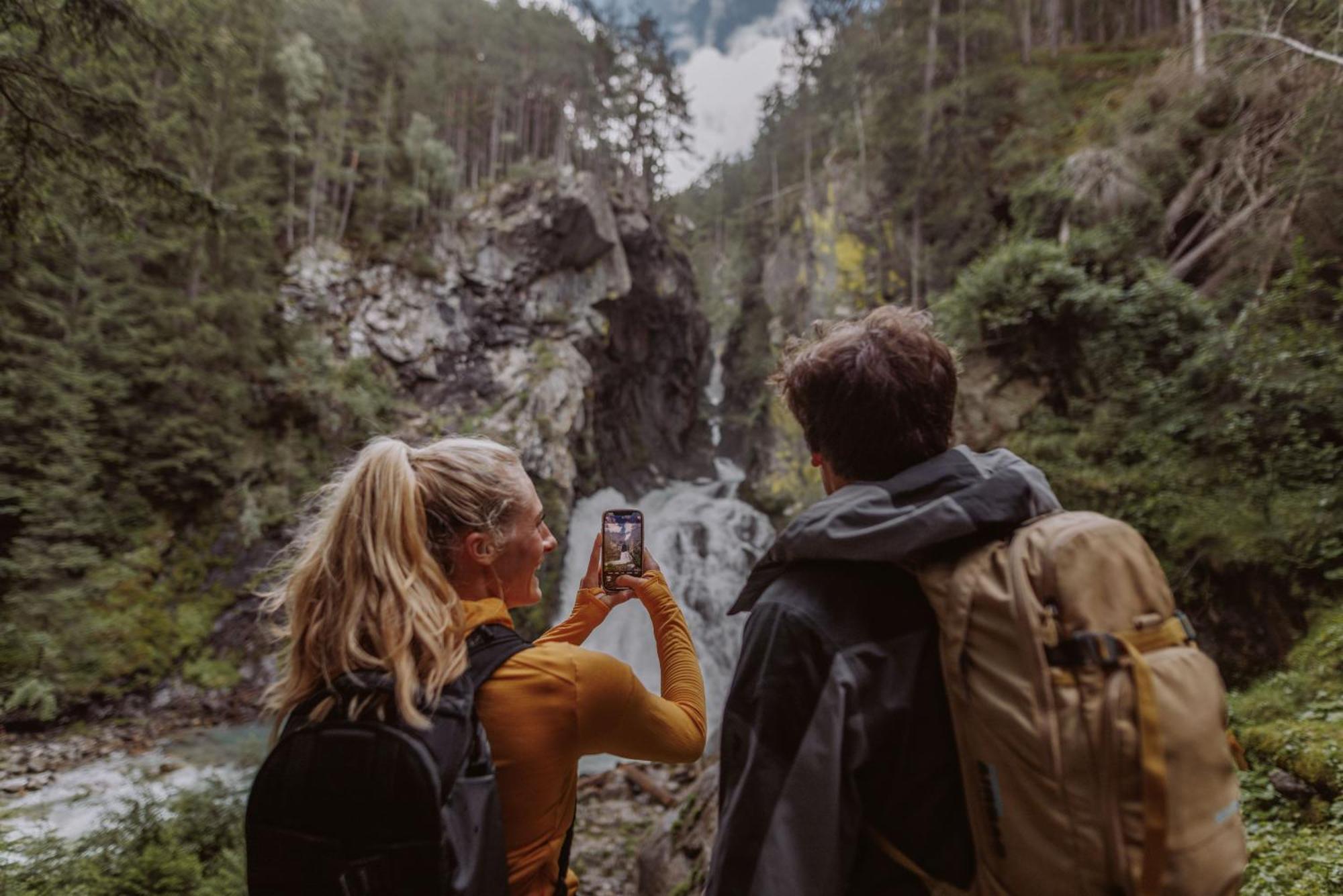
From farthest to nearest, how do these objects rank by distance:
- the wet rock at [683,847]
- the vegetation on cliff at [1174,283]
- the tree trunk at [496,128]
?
the tree trunk at [496,128], the vegetation on cliff at [1174,283], the wet rock at [683,847]

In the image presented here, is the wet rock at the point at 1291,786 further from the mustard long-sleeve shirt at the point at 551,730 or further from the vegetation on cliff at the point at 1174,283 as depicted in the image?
the mustard long-sleeve shirt at the point at 551,730

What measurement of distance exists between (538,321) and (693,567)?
1122cm

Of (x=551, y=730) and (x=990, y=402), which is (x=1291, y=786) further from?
(x=990, y=402)

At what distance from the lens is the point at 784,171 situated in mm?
33781

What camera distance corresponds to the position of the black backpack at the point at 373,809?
1.16 meters

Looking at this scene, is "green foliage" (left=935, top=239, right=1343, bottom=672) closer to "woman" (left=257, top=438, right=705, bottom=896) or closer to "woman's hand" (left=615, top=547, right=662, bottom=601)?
"woman's hand" (left=615, top=547, right=662, bottom=601)

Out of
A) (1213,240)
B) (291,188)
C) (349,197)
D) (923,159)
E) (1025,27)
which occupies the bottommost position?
(1213,240)

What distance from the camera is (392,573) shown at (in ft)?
4.51

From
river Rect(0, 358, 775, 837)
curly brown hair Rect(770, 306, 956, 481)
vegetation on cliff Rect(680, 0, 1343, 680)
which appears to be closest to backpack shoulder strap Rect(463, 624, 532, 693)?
curly brown hair Rect(770, 306, 956, 481)

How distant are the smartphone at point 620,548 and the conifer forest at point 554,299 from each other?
96 cm

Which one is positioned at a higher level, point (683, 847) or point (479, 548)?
point (479, 548)

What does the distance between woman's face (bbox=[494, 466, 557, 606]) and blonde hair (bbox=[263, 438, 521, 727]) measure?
31mm

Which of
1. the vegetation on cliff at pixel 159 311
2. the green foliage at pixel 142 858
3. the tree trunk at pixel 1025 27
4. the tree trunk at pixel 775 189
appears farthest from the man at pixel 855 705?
the tree trunk at pixel 775 189

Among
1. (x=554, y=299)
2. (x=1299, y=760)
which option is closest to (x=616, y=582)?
(x=1299, y=760)
